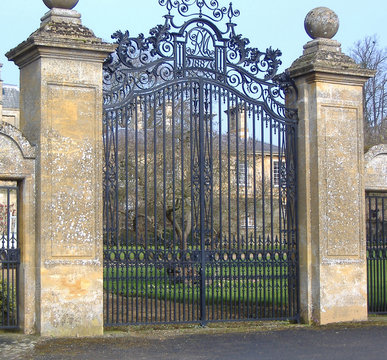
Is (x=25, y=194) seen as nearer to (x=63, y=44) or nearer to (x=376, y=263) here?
(x=63, y=44)

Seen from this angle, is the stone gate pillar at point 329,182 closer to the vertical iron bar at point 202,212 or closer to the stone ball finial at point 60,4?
the vertical iron bar at point 202,212

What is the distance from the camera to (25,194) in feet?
28.9

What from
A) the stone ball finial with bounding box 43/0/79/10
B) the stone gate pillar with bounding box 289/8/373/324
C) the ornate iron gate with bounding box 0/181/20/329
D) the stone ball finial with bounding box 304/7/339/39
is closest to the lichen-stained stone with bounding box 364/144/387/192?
the stone gate pillar with bounding box 289/8/373/324

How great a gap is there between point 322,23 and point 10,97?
38865 mm

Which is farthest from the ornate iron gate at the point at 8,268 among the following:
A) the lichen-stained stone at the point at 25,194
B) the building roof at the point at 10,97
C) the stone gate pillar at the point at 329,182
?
the building roof at the point at 10,97

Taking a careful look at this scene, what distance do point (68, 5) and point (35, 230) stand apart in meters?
3.04

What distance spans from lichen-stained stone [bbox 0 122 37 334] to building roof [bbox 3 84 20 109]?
37746 mm

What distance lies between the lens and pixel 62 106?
29.3ft

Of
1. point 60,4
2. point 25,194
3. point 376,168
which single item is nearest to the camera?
point 25,194

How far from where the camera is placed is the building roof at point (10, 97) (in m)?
45.8

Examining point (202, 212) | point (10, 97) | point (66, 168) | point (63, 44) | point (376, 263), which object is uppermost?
point (10, 97)

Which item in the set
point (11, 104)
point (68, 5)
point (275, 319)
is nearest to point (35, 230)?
point (68, 5)

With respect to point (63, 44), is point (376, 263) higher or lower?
lower

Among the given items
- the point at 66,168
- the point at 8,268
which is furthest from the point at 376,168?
the point at 8,268
